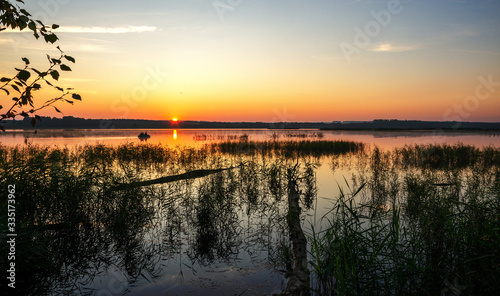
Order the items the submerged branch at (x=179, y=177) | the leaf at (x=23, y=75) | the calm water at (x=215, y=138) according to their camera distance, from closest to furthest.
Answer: the leaf at (x=23, y=75), the submerged branch at (x=179, y=177), the calm water at (x=215, y=138)

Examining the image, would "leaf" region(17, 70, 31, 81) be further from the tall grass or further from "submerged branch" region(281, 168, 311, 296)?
"submerged branch" region(281, 168, 311, 296)

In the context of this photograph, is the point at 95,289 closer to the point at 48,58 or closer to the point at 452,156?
the point at 48,58

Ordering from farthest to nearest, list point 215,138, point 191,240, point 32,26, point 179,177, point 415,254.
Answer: point 215,138, point 179,177, point 191,240, point 415,254, point 32,26

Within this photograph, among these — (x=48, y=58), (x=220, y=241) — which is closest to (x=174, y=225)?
(x=220, y=241)

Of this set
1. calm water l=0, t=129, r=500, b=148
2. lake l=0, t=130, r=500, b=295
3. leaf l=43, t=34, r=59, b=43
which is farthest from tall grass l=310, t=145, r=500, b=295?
calm water l=0, t=129, r=500, b=148

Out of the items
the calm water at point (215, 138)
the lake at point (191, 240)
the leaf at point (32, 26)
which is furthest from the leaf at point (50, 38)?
the calm water at point (215, 138)

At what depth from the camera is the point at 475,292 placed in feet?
14.9

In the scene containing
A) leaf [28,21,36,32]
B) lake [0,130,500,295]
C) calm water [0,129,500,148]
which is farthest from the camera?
calm water [0,129,500,148]

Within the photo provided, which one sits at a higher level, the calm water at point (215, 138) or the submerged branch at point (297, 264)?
the calm water at point (215, 138)

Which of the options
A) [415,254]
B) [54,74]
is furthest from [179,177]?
[54,74]

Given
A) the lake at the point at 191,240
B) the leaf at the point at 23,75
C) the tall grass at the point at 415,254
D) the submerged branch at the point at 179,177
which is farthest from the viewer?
the submerged branch at the point at 179,177

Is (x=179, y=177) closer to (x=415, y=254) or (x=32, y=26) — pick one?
(x=415, y=254)

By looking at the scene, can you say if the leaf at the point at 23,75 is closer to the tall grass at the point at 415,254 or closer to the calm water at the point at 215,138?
the tall grass at the point at 415,254

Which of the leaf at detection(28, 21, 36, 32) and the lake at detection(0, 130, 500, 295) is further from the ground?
the leaf at detection(28, 21, 36, 32)
